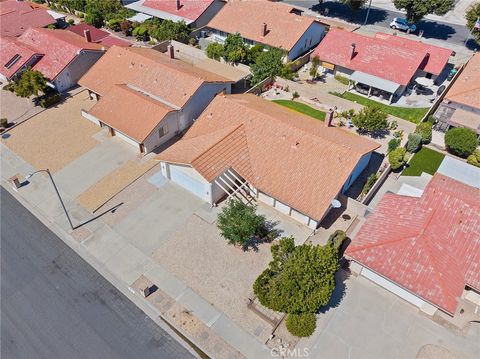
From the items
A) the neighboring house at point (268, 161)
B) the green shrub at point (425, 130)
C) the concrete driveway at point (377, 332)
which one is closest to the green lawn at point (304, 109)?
the neighboring house at point (268, 161)

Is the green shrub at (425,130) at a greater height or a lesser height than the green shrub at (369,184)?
greater

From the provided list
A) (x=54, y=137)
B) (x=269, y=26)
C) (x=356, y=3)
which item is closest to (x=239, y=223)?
(x=54, y=137)

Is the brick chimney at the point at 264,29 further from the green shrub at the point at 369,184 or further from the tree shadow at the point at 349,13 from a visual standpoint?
the green shrub at the point at 369,184

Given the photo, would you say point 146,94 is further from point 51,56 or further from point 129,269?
point 129,269

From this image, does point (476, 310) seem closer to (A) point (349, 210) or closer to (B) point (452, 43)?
(A) point (349, 210)

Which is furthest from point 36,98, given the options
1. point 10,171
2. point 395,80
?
point 395,80

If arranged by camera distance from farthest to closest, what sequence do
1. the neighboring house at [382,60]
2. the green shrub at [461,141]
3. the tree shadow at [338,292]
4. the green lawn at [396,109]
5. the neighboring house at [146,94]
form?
the neighboring house at [382,60]
the green lawn at [396,109]
the neighboring house at [146,94]
the green shrub at [461,141]
the tree shadow at [338,292]

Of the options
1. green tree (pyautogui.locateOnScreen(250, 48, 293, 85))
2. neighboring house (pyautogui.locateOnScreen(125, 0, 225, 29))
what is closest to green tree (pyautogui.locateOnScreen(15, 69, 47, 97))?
neighboring house (pyautogui.locateOnScreen(125, 0, 225, 29))
